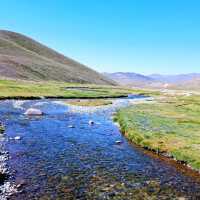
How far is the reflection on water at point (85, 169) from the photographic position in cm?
2233

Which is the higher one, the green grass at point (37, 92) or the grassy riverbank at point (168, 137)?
the green grass at point (37, 92)

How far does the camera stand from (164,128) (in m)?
47.3

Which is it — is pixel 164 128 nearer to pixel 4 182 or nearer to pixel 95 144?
pixel 95 144

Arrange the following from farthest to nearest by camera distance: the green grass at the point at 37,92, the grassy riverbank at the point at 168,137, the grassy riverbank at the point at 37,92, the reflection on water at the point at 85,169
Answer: the grassy riverbank at the point at 37,92, the green grass at the point at 37,92, the grassy riverbank at the point at 168,137, the reflection on water at the point at 85,169

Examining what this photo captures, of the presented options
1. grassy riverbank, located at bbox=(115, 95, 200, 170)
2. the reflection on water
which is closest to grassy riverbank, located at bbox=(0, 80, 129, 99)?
grassy riverbank, located at bbox=(115, 95, 200, 170)

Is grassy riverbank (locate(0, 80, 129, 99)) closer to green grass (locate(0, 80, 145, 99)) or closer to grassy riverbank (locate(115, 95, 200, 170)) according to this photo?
green grass (locate(0, 80, 145, 99))

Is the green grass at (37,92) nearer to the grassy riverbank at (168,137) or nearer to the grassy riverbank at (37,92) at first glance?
the grassy riverbank at (37,92)

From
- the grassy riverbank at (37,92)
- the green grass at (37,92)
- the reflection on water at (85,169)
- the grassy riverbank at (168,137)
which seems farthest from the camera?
the grassy riverbank at (37,92)

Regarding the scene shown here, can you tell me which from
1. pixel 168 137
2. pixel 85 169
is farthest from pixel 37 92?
pixel 85 169

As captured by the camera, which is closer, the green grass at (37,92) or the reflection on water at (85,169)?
the reflection on water at (85,169)

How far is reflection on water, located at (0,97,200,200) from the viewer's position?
2233 cm

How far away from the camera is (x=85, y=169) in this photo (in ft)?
89.6

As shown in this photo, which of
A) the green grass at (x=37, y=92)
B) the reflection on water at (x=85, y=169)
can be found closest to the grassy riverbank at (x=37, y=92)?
the green grass at (x=37, y=92)

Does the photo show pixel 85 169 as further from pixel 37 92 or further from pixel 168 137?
pixel 37 92
